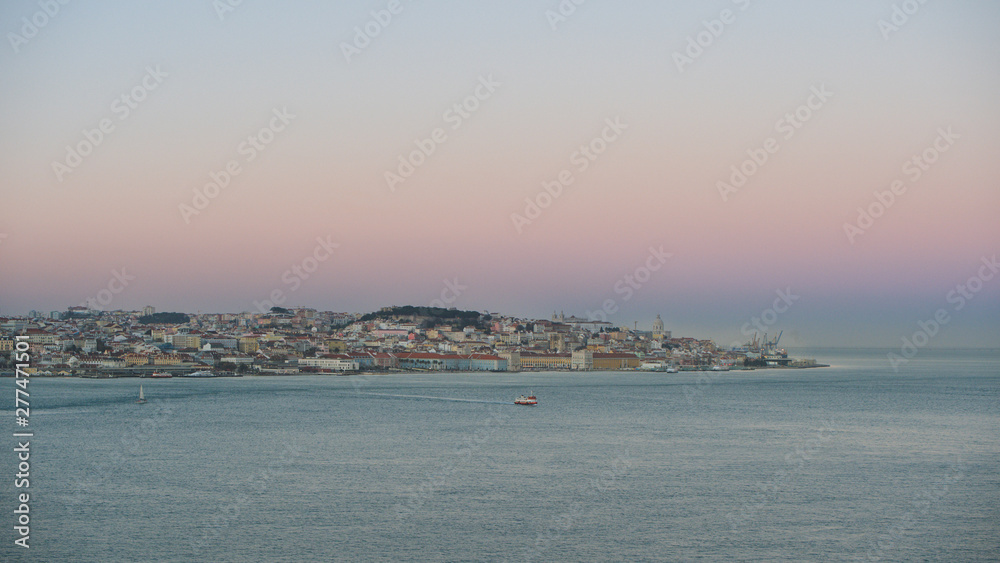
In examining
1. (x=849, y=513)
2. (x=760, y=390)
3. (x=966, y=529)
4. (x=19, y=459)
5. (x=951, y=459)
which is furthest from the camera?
(x=760, y=390)

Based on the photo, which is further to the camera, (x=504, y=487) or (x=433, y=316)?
(x=433, y=316)

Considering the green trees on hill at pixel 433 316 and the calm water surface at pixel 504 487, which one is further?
the green trees on hill at pixel 433 316

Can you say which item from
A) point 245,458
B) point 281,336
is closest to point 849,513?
point 245,458

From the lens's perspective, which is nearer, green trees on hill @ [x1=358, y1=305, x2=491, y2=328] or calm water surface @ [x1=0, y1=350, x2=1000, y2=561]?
calm water surface @ [x1=0, y1=350, x2=1000, y2=561]

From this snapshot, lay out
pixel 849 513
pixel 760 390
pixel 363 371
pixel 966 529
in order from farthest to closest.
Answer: pixel 363 371, pixel 760 390, pixel 849 513, pixel 966 529

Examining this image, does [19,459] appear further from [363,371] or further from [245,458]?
[363,371]

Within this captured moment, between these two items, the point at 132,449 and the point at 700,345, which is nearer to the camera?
the point at 132,449

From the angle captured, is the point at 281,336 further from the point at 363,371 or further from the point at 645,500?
the point at 645,500
